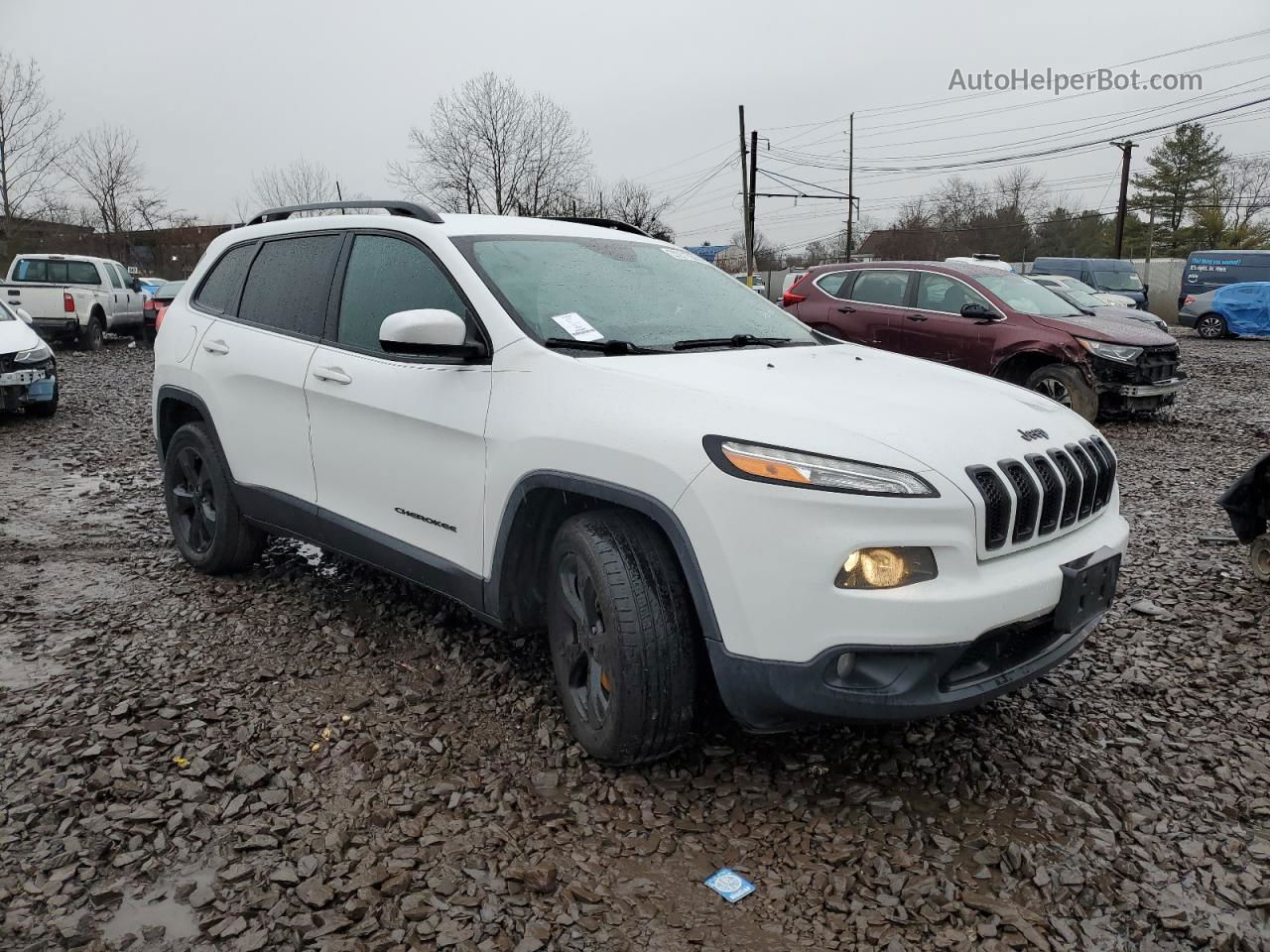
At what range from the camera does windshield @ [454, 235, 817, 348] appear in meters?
3.14

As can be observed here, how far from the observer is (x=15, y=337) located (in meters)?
9.50

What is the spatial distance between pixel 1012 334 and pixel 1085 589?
702cm

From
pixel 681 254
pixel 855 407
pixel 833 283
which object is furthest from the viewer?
pixel 833 283

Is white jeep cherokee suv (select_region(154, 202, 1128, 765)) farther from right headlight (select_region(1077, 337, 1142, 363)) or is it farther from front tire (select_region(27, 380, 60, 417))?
front tire (select_region(27, 380, 60, 417))

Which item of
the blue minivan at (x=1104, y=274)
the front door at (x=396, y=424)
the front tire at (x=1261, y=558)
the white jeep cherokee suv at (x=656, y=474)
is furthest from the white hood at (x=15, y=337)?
the blue minivan at (x=1104, y=274)

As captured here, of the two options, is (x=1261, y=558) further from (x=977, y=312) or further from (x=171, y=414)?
(x=171, y=414)

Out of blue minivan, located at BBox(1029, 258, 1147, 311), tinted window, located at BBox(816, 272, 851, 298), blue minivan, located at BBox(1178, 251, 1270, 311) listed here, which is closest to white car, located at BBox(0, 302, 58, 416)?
tinted window, located at BBox(816, 272, 851, 298)

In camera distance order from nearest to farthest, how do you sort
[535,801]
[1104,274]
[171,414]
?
1. [535,801]
2. [171,414]
3. [1104,274]

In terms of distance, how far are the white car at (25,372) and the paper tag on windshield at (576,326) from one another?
8.46 m

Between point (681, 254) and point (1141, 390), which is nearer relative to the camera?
point (681, 254)

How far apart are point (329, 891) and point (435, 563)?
1.17 metres

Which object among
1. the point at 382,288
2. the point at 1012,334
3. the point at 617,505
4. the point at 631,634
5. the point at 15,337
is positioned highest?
the point at 382,288

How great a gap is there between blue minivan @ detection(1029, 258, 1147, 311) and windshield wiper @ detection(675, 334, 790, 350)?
1020 inches

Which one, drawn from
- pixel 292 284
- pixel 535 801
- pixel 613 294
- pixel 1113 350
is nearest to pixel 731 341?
pixel 613 294
